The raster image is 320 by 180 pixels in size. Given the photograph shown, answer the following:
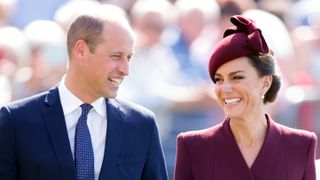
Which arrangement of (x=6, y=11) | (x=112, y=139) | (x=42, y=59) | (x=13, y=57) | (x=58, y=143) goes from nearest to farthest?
(x=58, y=143) < (x=112, y=139) < (x=42, y=59) < (x=13, y=57) < (x=6, y=11)

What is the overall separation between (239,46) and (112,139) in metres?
0.83

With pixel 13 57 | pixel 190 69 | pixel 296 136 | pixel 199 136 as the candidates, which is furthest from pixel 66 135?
pixel 13 57

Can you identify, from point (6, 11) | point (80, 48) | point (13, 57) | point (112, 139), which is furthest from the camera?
point (6, 11)

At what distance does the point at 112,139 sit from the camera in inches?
203

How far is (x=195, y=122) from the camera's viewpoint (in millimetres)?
8344

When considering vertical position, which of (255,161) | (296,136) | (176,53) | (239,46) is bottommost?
(255,161)

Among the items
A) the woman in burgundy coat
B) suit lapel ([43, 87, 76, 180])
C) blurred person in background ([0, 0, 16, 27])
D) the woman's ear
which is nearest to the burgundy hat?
the woman in burgundy coat

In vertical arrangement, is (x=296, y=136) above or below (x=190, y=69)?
below

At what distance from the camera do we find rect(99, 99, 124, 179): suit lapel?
5082mm

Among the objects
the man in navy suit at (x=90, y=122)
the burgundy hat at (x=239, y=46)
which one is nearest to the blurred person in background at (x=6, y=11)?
the man in navy suit at (x=90, y=122)

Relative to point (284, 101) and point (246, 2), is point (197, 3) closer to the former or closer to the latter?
point (246, 2)

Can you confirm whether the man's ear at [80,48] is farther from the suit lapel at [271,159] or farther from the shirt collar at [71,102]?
the suit lapel at [271,159]

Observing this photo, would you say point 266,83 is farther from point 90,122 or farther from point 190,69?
point 190,69

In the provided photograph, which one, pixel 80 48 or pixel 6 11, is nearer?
pixel 80 48
